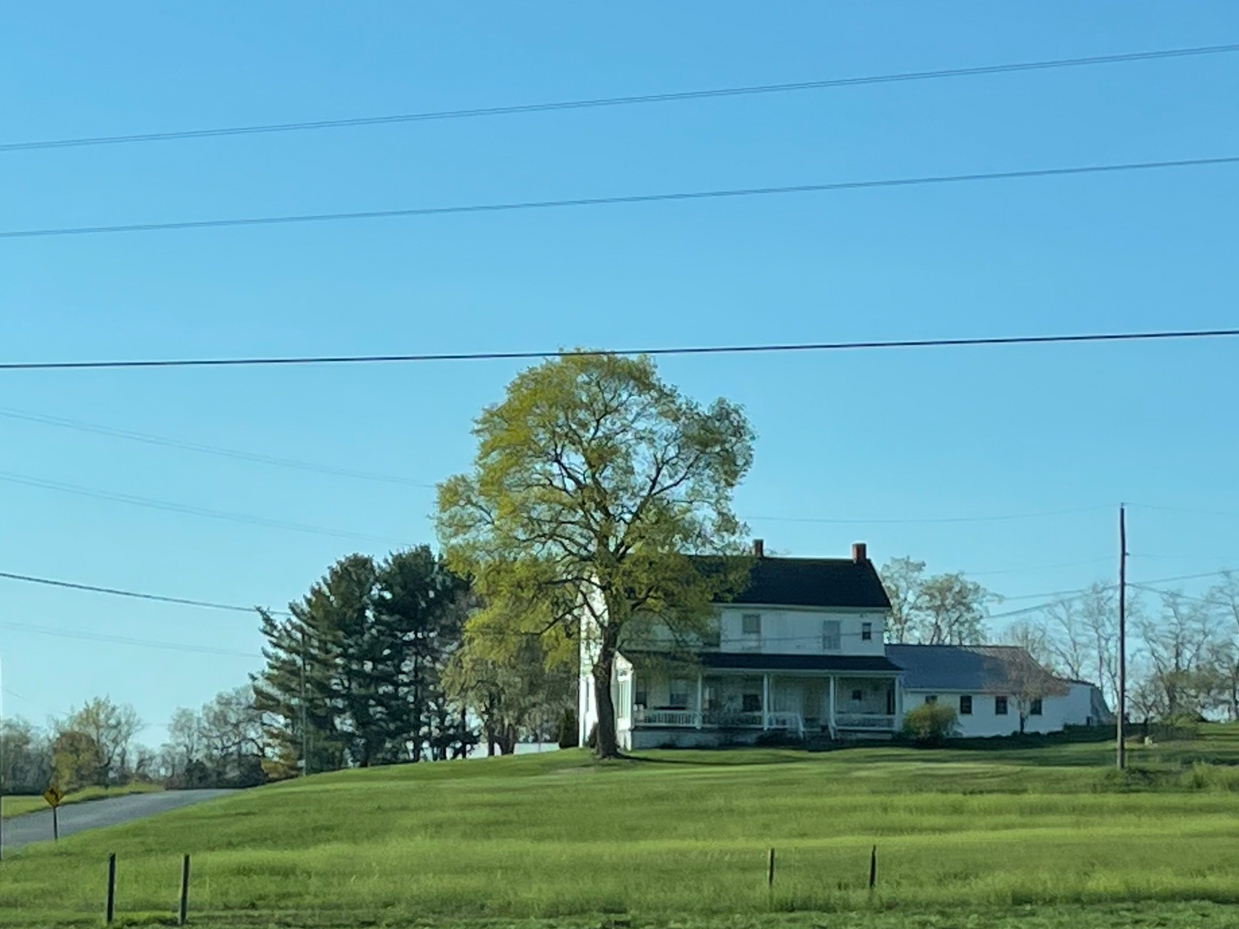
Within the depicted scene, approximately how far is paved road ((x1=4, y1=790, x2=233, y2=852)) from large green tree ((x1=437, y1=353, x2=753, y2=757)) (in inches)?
515

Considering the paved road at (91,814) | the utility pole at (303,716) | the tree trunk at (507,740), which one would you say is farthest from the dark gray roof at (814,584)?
the utility pole at (303,716)

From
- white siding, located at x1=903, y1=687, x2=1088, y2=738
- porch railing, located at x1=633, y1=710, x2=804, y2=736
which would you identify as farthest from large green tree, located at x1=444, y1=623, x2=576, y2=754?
white siding, located at x1=903, y1=687, x2=1088, y2=738

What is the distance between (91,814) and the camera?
5806 centimetres

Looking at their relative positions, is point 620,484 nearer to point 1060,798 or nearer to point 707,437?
point 707,437

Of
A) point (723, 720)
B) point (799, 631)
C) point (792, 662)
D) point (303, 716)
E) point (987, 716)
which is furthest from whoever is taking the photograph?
point (303, 716)

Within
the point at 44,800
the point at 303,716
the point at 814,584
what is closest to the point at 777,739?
the point at 814,584

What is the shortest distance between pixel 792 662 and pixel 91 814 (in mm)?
31896

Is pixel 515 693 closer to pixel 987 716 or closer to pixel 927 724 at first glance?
pixel 987 716

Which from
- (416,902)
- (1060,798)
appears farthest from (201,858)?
(1060,798)

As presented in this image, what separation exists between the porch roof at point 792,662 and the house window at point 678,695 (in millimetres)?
1683

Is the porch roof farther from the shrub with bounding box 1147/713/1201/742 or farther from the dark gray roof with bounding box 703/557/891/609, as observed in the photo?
the shrub with bounding box 1147/713/1201/742

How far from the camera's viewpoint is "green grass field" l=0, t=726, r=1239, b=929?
28.1 metres

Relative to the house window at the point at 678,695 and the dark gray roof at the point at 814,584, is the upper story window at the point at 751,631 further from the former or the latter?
the house window at the point at 678,695

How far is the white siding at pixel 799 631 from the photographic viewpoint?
7956cm
